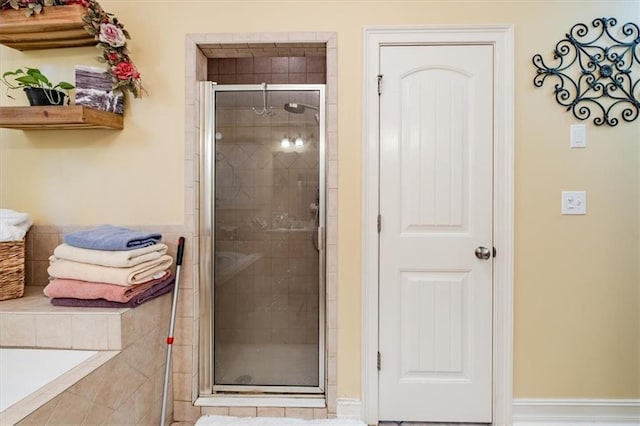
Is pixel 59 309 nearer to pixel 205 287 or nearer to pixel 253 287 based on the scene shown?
pixel 205 287

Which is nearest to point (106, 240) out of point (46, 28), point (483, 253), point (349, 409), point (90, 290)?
point (90, 290)

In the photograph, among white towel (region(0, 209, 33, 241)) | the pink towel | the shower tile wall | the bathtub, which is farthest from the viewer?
the shower tile wall

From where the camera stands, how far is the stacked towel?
157 centimetres

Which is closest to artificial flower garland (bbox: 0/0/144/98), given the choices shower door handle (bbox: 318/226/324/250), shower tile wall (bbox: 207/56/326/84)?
shower tile wall (bbox: 207/56/326/84)

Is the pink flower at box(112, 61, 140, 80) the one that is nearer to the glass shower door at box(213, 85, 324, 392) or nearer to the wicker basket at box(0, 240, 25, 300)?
the glass shower door at box(213, 85, 324, 392)

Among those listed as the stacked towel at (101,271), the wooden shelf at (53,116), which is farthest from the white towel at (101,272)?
the wooden shelf at (53,116)

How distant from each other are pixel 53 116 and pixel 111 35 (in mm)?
482

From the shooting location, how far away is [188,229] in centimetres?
Result: 193

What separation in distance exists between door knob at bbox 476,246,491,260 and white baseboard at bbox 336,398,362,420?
38.9 inches

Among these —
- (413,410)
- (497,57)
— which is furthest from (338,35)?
(413,410)

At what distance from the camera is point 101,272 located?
158cm

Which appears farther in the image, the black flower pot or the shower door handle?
the shower door handle

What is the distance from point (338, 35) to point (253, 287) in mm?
1436

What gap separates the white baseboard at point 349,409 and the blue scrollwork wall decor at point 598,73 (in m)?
1.88
